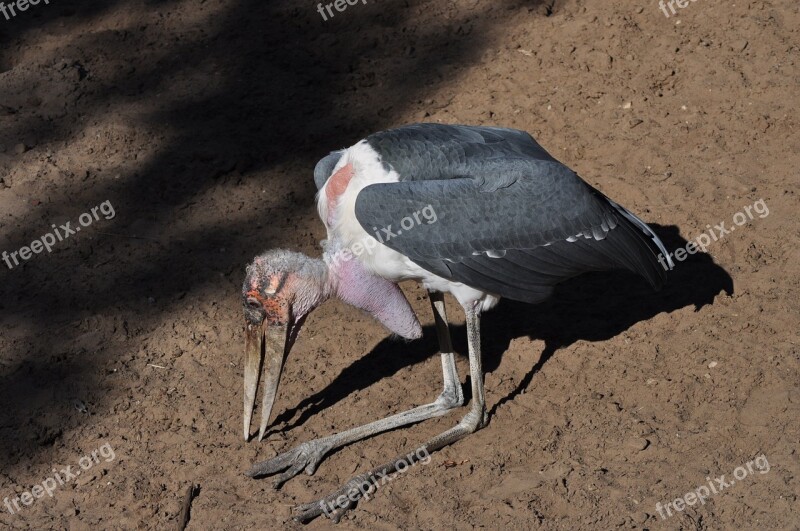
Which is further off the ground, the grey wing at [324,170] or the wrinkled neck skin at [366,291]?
the grey wing at [324,170]

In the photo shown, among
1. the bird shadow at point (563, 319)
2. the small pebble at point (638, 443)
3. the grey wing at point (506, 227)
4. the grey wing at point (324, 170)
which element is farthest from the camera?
the bird shadow at point (563, 319)

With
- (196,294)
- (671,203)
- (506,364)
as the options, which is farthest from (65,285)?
(671,203)

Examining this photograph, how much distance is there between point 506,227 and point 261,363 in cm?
150

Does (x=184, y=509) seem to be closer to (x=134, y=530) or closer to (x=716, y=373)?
(x=134, y=530)

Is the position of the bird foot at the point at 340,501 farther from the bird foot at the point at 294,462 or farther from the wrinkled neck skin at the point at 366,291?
the wrinkled neck skin at the point at 366,291

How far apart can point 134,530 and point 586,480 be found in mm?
2297

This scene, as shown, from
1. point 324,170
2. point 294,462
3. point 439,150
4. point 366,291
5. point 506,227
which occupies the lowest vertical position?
point 294,462

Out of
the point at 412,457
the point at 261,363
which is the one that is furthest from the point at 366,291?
the point at 412,457

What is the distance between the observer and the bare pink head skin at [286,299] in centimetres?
532

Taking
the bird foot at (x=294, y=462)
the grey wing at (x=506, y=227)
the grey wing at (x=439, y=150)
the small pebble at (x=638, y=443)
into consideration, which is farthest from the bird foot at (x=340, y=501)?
the grey wing at (x=439, y=150)

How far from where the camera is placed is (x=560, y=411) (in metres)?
5.73

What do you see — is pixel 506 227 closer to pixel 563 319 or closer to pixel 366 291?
pixel 366 291

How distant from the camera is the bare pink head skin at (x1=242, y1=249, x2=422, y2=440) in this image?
5.32 metres

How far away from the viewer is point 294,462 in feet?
17.9
